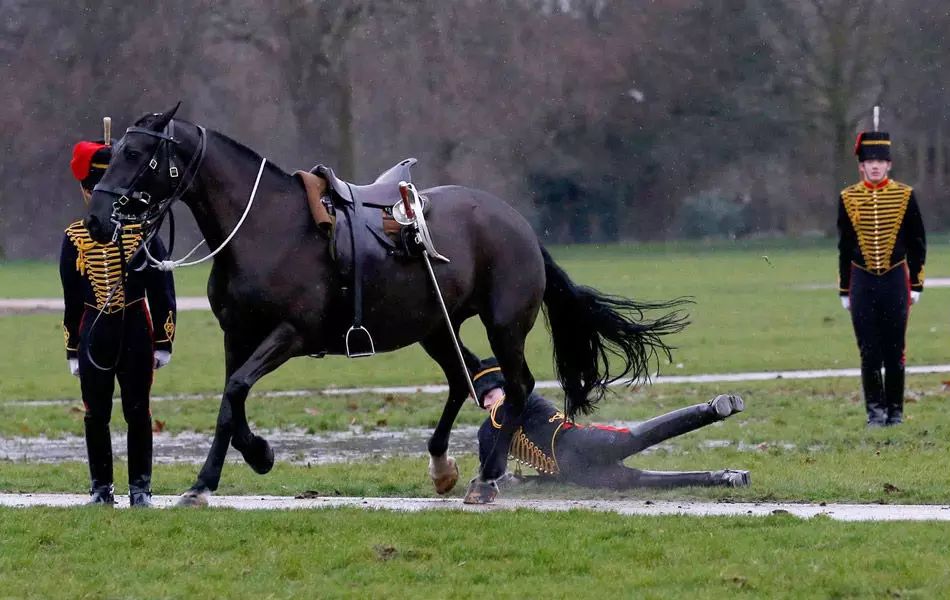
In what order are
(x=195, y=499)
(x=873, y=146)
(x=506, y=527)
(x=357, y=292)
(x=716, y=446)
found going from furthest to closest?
(x=873, y=146) → (x=716, y=446) → (x=357, y=292) → (x=195, y=499) → (x=506, y=527)

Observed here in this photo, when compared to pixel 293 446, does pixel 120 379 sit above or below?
above

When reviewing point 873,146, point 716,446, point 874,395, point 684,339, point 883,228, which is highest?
point 873,146

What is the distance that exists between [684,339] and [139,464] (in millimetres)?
14355

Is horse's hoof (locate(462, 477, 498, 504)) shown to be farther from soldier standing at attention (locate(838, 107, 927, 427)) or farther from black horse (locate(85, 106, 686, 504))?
soldier standing at attention (locate(838, 107, 927, 427))

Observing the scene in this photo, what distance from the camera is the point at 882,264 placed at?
12.8m

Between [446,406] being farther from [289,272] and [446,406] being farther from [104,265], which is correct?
[104,265]

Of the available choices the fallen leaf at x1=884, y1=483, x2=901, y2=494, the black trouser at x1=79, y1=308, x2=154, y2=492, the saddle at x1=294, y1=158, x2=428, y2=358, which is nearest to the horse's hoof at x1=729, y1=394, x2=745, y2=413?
the fallen leaf at x1=884, y1=483, x2=901, y2=494

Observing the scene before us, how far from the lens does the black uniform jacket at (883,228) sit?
12766 mm

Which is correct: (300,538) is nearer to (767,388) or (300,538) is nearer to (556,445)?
(556,445)

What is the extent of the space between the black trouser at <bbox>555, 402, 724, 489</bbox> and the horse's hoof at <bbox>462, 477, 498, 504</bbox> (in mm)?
538

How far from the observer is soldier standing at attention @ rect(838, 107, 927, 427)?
503 inches

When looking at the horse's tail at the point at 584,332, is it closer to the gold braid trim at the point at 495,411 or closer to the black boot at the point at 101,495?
the gold braid trim at the point at 495,411

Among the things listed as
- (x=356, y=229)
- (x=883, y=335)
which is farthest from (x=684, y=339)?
(x=356, y=229)

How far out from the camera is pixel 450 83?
4831cm
